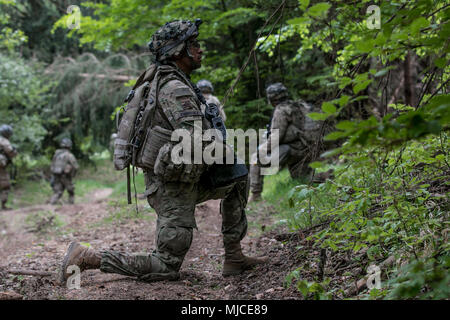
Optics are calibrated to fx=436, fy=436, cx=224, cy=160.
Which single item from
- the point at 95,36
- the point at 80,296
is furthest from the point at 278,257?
the point at 95,36

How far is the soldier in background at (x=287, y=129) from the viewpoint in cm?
893

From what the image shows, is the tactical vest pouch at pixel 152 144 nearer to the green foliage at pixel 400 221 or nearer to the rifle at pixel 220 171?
the rifle at pixel 220 171

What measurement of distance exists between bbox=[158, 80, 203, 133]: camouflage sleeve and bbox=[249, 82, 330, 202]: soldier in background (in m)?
4.95

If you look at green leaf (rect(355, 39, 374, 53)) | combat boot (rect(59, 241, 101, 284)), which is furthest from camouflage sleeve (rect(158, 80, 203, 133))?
green leaf (rect(355, 39, 374, 53))

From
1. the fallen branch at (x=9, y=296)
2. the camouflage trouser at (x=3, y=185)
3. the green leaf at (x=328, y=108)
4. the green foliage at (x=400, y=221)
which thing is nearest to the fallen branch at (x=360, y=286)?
the green foliage at (x=400, y=221)

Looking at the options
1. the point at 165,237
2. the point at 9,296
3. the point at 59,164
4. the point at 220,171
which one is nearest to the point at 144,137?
the point at 220,171

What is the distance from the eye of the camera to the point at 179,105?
406cm

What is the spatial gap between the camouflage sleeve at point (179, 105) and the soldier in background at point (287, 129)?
4.95 m

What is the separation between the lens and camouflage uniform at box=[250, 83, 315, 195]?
8921mm

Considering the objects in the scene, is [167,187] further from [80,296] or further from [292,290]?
[292,290]

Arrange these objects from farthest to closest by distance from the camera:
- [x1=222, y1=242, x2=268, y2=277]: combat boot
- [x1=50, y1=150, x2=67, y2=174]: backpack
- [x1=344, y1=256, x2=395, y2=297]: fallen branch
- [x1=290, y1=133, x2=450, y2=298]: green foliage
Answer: [x1=50, y1=150, x2=67, y2=174]: backpack < [x1=222, y1=242, x2=268, y2=277]: combat boot < [x1=344, y1=256, x2=395, y2=297]: fallen branch < [x1=290, y1=133, x2=450, y2=298]: green foliage

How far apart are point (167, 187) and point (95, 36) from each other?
8.43 metres

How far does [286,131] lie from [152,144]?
5380mm

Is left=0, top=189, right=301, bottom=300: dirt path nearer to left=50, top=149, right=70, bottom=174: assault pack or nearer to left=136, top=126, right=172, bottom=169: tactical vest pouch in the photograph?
left=136, top=126, right=172, bottom=169: tactical vest pouch
